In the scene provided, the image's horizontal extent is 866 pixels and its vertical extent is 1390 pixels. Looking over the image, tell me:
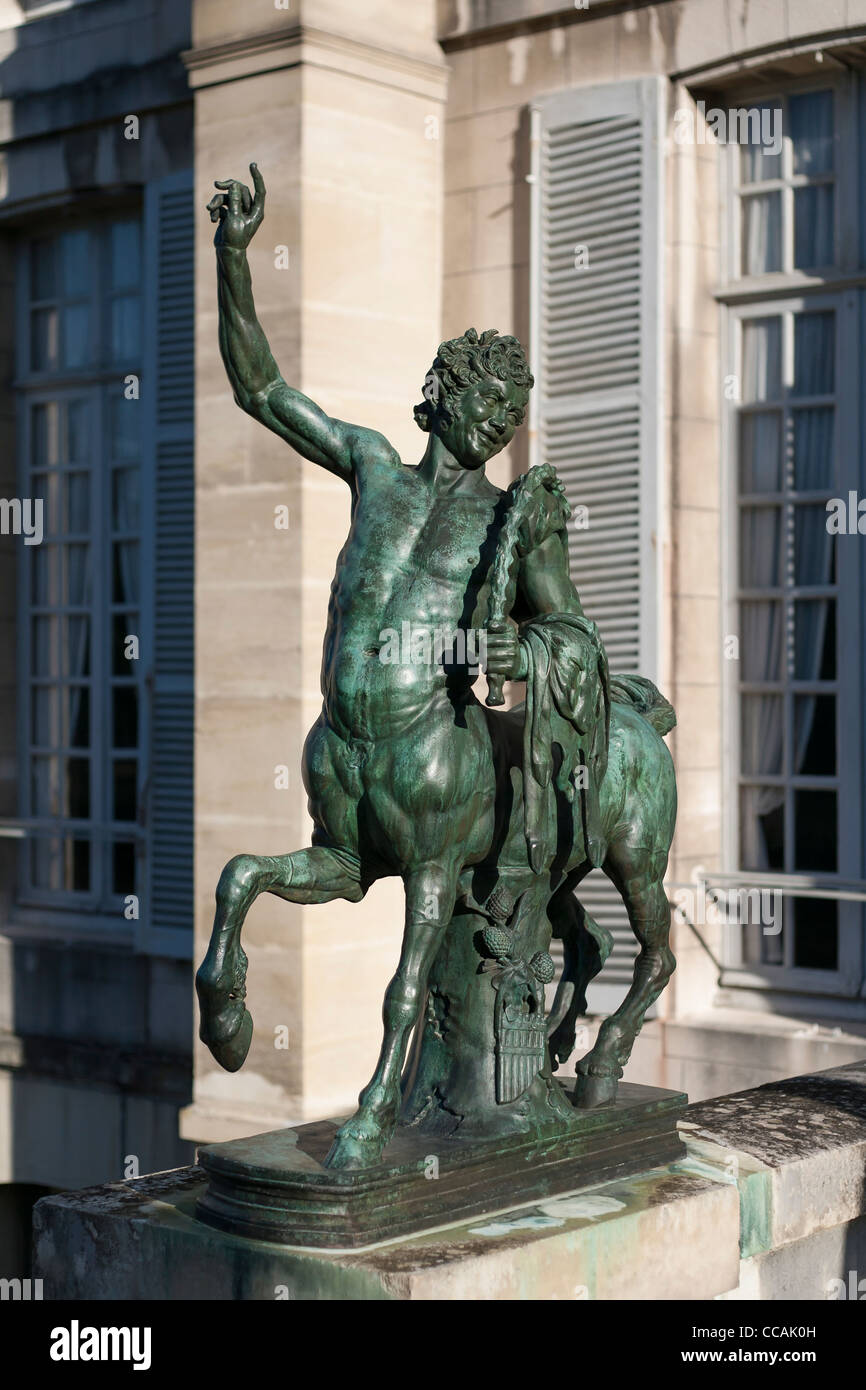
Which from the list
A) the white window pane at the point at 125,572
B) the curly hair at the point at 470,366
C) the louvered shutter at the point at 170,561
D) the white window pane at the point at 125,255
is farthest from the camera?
the white window pane at the point at 125,572

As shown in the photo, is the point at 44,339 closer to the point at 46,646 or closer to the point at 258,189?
the point at 46,646

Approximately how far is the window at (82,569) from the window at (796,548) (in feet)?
11.3

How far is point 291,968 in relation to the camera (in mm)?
7855

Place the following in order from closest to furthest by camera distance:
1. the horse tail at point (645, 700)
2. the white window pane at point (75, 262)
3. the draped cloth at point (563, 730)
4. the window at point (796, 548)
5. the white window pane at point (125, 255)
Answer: the draped cloth at point (563, 730), the horse tail at point (645, 700), the window at point (796, 548), the white window pane at point (125, 255), the white window pane at point (75, 262)

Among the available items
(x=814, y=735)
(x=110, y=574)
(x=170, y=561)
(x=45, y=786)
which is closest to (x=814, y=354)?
(x=814, y=735)

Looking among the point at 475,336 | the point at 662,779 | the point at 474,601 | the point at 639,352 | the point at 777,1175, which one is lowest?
the point at 777,1175

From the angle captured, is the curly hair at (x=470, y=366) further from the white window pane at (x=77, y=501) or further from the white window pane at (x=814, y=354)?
the white window pane at (x=77, y=501)

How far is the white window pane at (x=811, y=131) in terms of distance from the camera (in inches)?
309

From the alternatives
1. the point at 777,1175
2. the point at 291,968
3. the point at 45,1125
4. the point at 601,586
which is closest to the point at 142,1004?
the point at 45,1125

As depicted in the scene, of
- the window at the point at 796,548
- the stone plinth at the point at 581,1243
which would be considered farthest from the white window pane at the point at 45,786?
the stone plinth at the point at 581,1243

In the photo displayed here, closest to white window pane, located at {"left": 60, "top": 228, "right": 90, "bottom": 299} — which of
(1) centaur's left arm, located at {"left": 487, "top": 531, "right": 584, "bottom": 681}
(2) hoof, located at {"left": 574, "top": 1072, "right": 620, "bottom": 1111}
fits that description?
(1) centaur's left arm, located at {"left": 487, "top": 531, "right": 584, "bottom": 681}

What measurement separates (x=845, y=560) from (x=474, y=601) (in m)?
4.54

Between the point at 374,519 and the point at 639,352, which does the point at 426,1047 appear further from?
the point at 639,352

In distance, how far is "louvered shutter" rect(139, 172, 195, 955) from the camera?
9.49m
